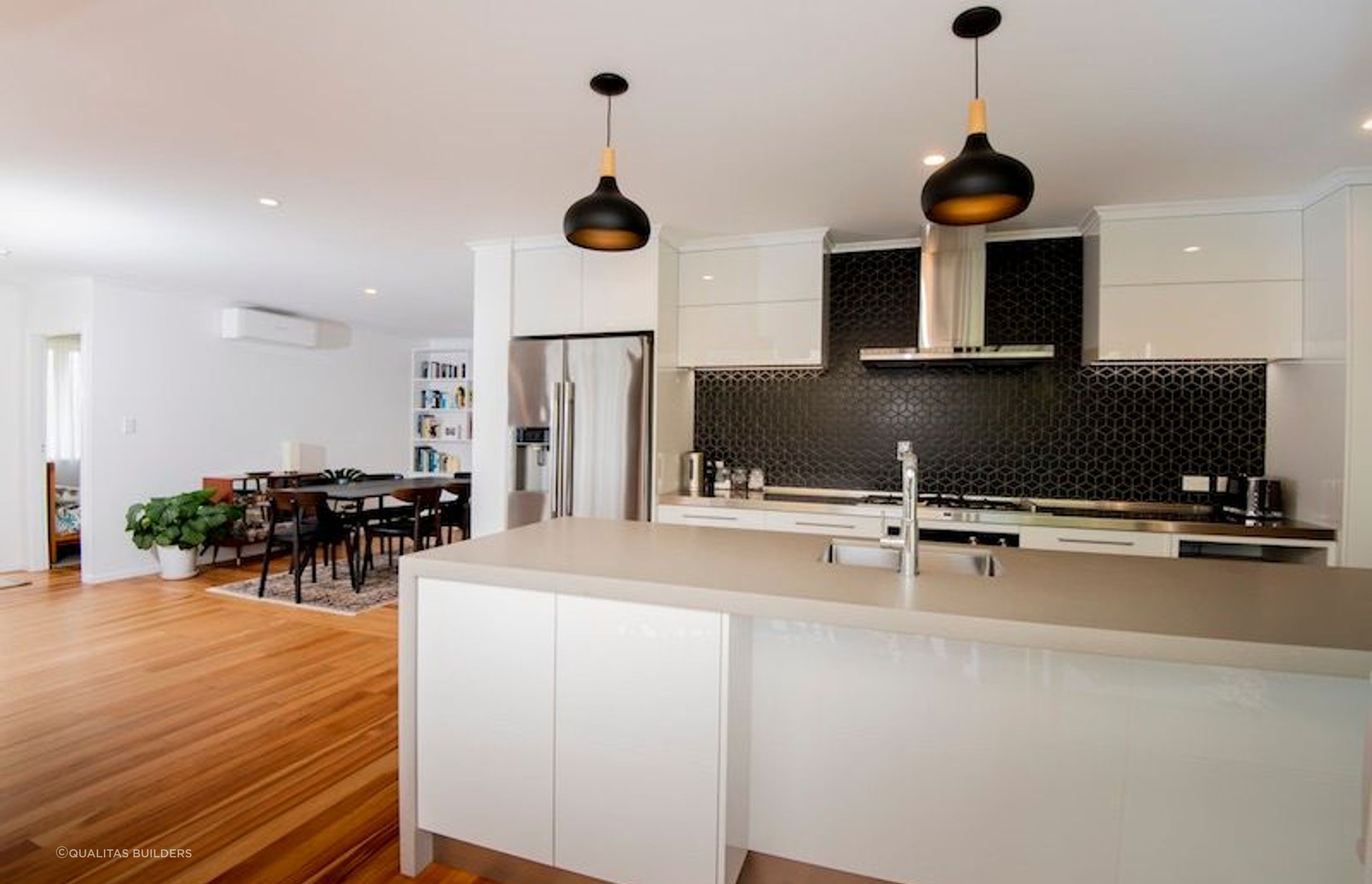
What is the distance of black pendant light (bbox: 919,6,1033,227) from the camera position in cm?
150

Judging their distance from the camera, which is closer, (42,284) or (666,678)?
(666,678)

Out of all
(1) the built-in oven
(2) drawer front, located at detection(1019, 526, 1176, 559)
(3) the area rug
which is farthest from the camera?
(3) the area rug

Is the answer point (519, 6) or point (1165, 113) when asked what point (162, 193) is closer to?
point (519, 6)

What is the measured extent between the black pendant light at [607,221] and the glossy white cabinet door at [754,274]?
193 centimetres

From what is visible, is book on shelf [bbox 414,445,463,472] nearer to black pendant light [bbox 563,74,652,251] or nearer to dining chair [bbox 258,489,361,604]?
dining chair [bbox 258,489,361,604]

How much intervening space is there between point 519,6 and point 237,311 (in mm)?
5651

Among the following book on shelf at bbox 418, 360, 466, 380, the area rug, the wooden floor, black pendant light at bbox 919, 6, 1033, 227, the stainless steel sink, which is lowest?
the wooden floor

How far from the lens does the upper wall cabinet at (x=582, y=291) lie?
12.4ft

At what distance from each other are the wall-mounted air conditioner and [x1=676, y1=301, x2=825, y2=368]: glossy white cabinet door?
15.1 feet

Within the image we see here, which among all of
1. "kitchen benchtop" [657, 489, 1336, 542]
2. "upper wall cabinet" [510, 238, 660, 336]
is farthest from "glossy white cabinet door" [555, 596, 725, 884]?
"upper wall cabinet" [510, 238, 660, 336]

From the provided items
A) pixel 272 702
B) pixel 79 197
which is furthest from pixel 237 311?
pixel 272 702

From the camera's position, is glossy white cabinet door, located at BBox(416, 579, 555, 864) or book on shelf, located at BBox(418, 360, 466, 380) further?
book on shelf, located at BBox(418, 360, 466, 380)

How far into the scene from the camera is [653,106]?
230 cm

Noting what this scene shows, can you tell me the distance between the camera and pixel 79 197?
10.8 ft
